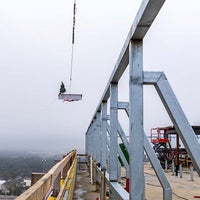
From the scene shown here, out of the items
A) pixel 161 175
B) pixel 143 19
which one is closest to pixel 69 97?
pixel 161 175

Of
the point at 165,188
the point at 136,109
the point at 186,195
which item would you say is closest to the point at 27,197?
the point at 136,109

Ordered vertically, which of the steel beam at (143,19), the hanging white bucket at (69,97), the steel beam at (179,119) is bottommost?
the steel beam at (179,119)

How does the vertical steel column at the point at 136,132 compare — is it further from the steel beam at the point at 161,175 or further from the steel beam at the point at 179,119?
the steel beam at the point at 161,175

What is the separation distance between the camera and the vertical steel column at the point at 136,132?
3.43 metres

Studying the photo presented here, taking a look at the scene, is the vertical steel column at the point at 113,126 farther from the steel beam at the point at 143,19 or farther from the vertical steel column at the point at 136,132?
the vertical steel column at the point at 136,132

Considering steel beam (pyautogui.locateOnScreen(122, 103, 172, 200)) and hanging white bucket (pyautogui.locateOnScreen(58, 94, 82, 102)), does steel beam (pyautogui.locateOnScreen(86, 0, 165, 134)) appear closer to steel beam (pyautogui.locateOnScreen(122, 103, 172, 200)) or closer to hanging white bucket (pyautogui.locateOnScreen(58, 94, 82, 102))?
steel beam (pyautogui.locateOnScreen(122, 103, 172, 200))

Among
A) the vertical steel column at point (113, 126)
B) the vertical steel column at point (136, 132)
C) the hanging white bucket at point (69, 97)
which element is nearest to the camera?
the vertical steel column at point (136, 132)

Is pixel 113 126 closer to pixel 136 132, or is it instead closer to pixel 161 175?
pixel 161 175

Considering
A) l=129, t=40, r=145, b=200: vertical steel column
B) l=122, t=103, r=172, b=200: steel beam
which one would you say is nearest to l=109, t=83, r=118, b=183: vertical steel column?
l=122, t=103, r=172, b=200: steel beam

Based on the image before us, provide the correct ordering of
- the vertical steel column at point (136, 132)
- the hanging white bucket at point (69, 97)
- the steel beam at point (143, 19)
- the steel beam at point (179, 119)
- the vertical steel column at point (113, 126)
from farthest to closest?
the hanging white bucket at point (69, 97) < the vertical steel column at point (113, 126) < the vertical steel column at point (136, 132) < the steel beam at point (179, 119) < the steel beam at point (143, 19)

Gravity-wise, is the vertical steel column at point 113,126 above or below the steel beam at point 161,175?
above

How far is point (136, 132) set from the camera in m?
3.44

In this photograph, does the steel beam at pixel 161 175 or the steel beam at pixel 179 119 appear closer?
the steel beam at pixel 179 119

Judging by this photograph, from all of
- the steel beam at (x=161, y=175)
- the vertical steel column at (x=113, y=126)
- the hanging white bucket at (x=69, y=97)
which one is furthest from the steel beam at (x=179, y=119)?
the hanging white bucket at (x=69, y=97)
